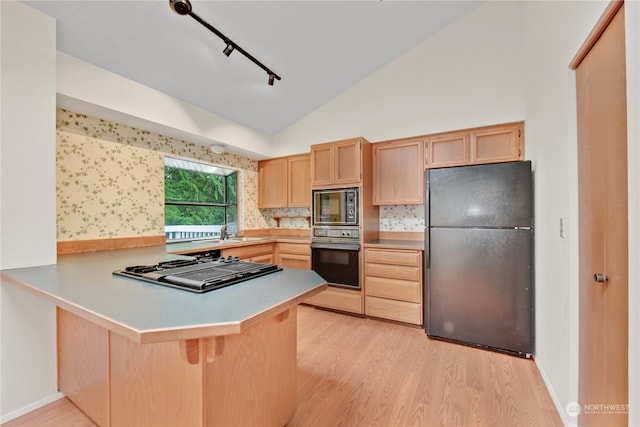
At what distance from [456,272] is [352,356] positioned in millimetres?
1209

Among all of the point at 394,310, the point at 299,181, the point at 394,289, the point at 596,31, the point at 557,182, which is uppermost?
the point at 596,31

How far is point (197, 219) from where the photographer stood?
11.9 feet

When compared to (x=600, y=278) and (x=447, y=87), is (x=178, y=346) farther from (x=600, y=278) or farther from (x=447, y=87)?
(x=447, y=87)

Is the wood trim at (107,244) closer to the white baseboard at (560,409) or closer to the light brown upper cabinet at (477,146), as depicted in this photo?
the light brown upper cabinet at (477,146)

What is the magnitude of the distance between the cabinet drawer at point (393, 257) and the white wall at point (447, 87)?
142 centimetres

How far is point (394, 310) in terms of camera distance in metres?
2.90

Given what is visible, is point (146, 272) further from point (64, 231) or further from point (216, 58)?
point (216, 58)

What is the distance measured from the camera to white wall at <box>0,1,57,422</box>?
5.12ft

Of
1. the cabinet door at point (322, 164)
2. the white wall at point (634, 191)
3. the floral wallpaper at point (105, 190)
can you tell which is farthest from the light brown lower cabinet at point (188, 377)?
the cabinet door at point (322, 164)

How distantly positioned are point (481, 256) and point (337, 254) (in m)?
1.51

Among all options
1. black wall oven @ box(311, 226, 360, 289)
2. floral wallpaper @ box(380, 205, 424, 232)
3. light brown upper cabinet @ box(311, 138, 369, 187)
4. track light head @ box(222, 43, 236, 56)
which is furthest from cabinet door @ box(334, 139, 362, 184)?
track light head @ box(222, 43, 236, 56)

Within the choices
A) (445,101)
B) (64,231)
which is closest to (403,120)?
(445,101)

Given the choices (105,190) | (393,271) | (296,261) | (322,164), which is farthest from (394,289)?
(105,190)

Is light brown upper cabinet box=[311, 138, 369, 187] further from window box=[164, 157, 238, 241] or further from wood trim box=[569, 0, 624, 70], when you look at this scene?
wood trim box=[569, 0, 624, 70]
